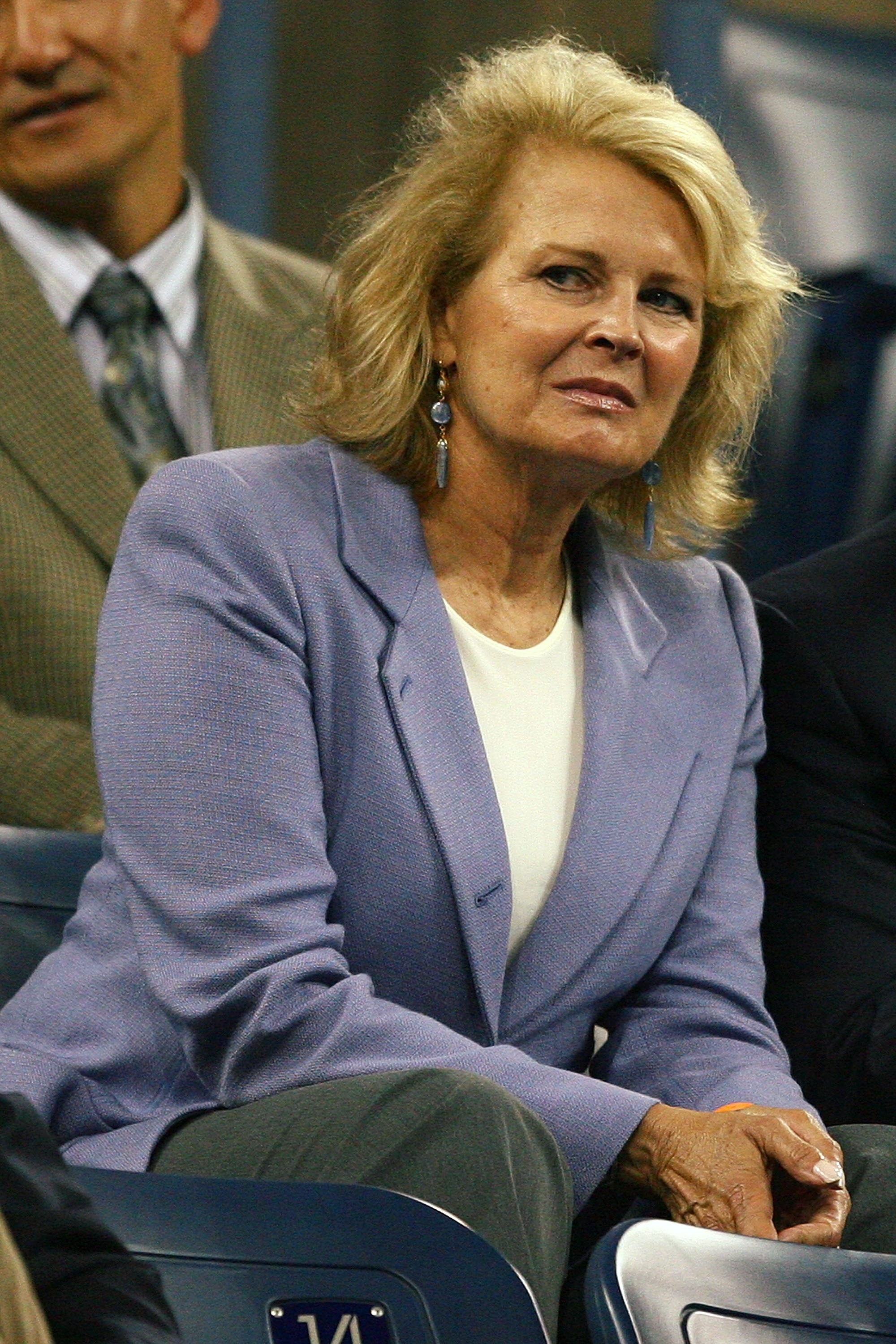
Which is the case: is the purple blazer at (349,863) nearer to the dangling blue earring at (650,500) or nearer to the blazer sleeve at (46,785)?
the dangling blue earring at (650,500)

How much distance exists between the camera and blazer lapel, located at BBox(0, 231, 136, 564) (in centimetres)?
218

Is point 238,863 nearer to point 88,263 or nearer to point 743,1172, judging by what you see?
point 743,1172

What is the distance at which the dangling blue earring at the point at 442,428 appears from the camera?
1.67m

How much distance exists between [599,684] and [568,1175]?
1.76ft

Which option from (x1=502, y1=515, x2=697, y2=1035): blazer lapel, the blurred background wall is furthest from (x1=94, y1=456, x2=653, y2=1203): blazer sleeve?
the blurred background wall

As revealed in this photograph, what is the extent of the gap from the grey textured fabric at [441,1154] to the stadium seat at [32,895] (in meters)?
0.44

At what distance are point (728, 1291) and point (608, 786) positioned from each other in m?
0.56

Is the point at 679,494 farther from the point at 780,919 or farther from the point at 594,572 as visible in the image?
the point at 780,919

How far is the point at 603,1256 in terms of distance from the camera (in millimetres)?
1113

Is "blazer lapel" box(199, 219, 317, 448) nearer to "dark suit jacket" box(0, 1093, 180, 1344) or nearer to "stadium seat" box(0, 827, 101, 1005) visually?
"stadium seat" box(0, 827, 101, 1005)

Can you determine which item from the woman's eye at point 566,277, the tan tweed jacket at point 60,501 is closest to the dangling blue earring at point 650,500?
the woman's eye at point 566,277

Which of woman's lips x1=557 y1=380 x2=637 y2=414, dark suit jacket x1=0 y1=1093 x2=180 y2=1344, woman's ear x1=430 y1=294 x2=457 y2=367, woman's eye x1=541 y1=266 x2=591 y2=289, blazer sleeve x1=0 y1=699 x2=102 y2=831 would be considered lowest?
blazer sleeve x1=0 y1=699 x2=102 y2=831

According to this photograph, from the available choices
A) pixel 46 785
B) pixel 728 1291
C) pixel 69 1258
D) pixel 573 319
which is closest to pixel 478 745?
pixel 573 319

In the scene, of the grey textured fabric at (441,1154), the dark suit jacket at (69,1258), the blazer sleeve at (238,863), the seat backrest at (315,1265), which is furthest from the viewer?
the blazer sleeve at (238,863)
